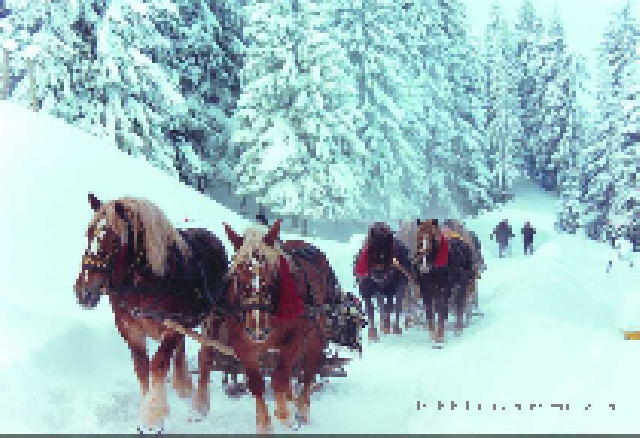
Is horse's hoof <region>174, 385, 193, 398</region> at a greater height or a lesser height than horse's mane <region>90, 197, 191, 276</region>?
lesser

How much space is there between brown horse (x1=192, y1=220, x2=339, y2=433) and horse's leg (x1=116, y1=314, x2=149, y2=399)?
85 centimetres

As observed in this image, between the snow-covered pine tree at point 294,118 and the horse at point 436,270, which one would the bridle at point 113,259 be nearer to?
the horse at point 436,270

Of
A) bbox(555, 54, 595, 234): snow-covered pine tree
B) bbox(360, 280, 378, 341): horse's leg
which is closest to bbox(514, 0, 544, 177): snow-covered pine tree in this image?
bbox(555, 54, 595, 234): snow-covered pine tree

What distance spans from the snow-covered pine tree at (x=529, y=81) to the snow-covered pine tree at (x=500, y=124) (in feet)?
12.5

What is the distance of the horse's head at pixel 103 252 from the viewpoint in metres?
4.92

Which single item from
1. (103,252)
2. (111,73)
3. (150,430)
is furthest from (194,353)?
(111,73)

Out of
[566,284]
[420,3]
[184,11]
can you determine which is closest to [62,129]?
[566,284]

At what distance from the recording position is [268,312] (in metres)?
4.83

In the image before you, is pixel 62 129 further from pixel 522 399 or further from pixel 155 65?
pixel 522 399

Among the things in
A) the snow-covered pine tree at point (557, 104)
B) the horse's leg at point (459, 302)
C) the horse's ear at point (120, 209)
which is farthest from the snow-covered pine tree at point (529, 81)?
the horse's ear at point (120, 209)

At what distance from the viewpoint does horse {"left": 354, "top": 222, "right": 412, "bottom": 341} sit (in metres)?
10.1

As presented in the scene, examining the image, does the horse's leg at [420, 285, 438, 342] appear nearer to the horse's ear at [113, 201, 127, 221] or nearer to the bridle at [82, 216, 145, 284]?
the bridle at [82, 216, 145, 284]

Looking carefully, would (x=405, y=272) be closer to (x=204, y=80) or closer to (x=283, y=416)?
(x=283, y=416)

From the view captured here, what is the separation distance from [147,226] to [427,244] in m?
5.65
